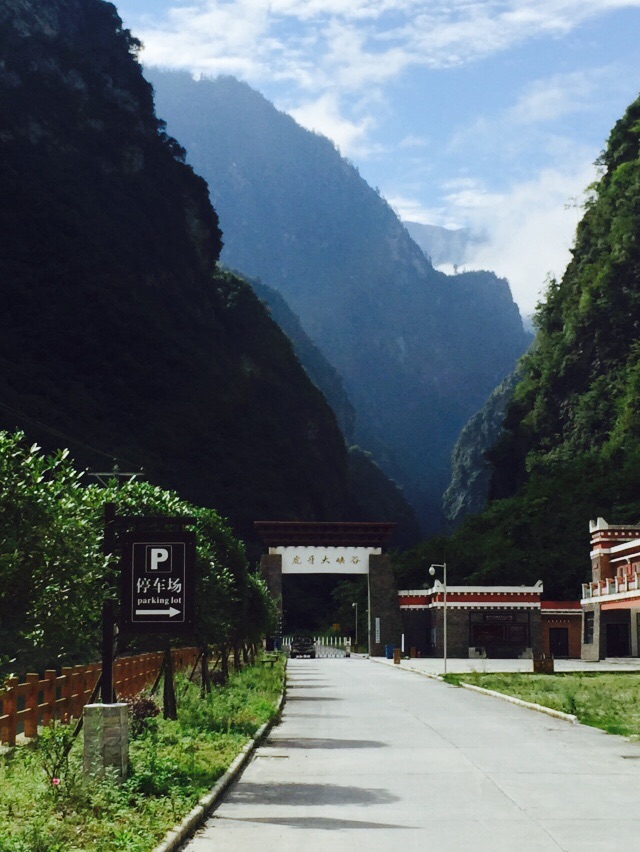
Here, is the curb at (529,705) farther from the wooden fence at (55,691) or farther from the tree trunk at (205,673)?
the wooden fence at (55,691)

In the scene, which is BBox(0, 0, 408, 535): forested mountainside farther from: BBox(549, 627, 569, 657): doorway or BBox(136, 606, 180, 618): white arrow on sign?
BBox(136, 606, 180, 618): white arrow on sign

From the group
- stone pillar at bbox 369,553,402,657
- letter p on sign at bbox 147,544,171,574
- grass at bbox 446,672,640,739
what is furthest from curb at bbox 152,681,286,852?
stone pillar at bbox 369,553,402,657

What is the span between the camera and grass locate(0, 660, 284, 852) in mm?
10922

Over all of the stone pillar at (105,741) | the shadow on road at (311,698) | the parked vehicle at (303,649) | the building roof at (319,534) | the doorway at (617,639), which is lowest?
the parked vehicle at (303,649)

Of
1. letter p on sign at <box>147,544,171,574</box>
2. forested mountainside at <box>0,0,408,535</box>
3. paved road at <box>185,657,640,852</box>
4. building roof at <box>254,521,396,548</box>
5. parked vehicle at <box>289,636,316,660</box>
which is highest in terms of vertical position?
forested mountainside at <box>0,0,408,535</box>

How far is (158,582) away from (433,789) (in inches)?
182

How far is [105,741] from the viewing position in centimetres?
1473

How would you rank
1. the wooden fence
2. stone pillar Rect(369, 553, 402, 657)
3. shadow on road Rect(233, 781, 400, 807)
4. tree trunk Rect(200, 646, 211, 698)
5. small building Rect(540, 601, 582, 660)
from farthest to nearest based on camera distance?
stone pillar Rect(369, 553, 402, 657), small building Rect(540, 601, 582, 660), tree trunk Rect(200, 646, 211, 698), the wooden fence, shadow on road Rect(233, 781, 400, 807)

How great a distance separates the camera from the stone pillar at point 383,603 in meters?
94.6

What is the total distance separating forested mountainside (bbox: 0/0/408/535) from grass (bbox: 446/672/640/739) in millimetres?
61123

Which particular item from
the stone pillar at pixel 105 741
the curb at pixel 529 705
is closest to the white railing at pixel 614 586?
the curb at pixel 529 705

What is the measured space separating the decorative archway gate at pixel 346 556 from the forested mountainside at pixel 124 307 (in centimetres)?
2101

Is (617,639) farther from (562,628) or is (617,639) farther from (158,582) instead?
(158,582)

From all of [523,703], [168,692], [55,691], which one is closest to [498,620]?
[523,703]
